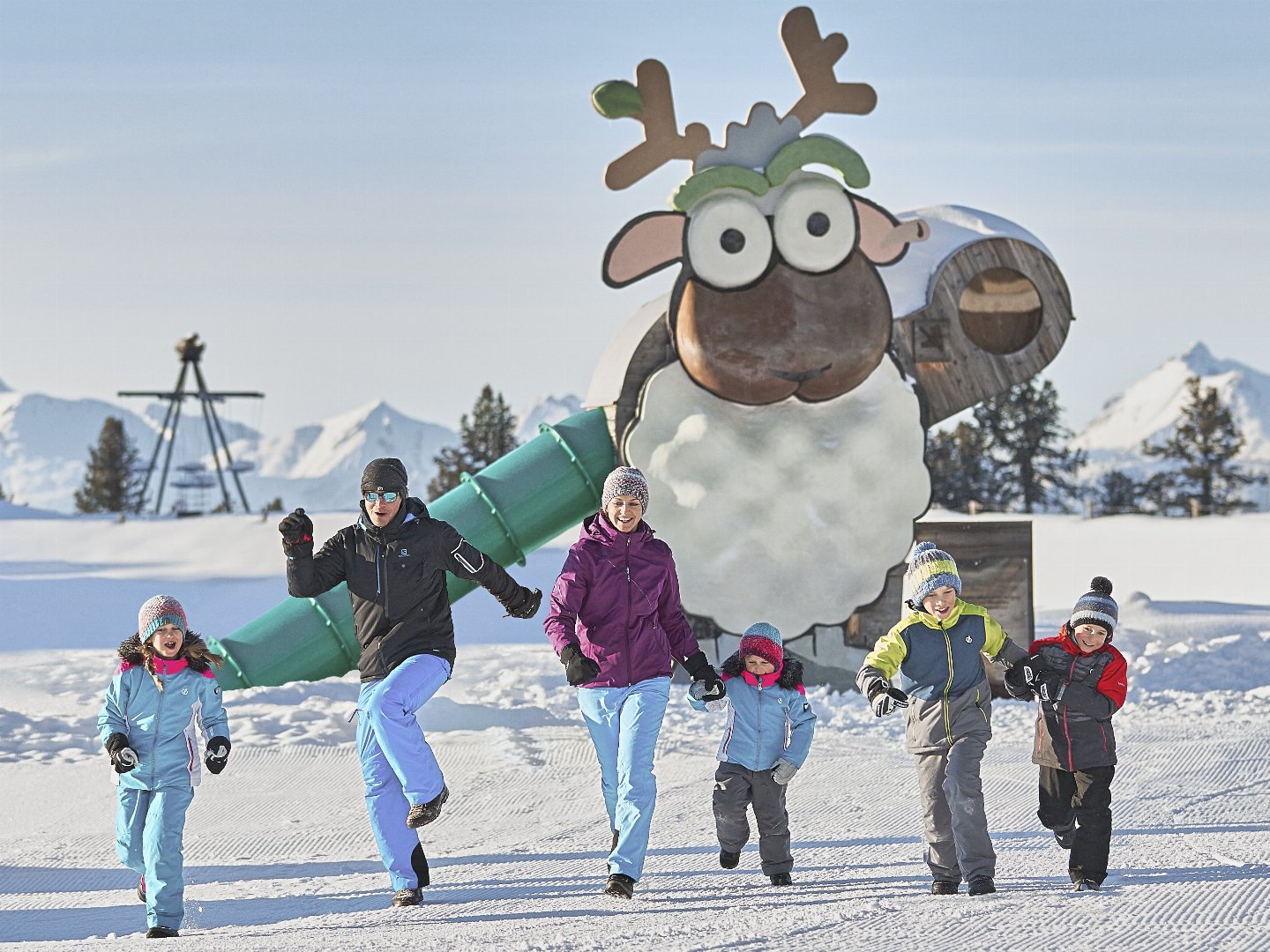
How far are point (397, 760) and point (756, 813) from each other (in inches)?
56.8

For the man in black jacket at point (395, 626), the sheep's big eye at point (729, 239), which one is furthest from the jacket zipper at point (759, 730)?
the sheep's big eye at point (729, 239)

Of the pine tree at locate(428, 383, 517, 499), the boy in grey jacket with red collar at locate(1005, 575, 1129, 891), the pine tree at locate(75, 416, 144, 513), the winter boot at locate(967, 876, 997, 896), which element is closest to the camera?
the winter boot at locate(967, 876, 997, 896)

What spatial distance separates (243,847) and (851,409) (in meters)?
5.67

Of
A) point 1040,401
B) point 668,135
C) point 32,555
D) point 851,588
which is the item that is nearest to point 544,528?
point 851,588

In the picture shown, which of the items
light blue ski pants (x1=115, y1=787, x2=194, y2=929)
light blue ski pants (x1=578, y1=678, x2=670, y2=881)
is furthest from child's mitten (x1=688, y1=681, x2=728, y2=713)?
light blue ski pants (x1=115, y1=787, x2=194, y2=929)

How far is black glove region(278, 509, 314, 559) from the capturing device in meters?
5.68

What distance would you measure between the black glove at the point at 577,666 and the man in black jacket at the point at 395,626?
0.23 m

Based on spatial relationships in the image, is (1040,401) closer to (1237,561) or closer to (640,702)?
(1237,561)

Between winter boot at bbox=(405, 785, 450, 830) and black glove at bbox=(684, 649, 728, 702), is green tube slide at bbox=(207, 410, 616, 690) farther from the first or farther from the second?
winter boot at bbox=(405, 785, 450, 830)

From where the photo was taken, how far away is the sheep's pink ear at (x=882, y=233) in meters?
11.0

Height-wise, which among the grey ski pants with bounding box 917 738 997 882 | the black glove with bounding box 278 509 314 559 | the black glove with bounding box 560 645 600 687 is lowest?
the grey ski pants with bounding box 917 738 997 882

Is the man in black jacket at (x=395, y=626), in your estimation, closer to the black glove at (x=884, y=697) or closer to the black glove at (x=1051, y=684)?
the black glove at (x=884, y=697)

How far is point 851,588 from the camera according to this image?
11.1m

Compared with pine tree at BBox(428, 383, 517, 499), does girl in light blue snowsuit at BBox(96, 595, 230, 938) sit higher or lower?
lower
